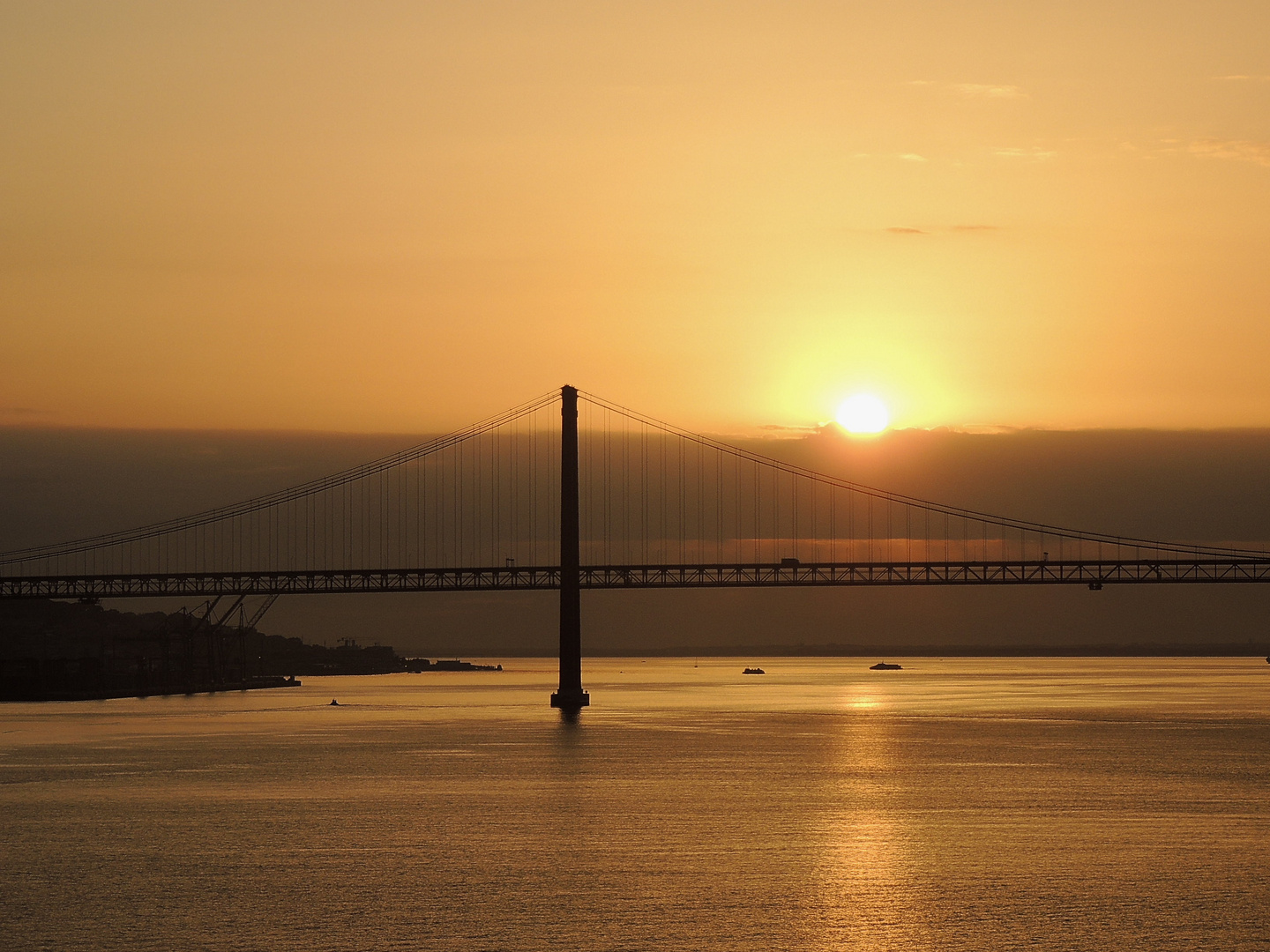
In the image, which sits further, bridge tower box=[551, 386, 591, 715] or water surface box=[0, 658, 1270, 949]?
bridge tower box=[551, 386, 591, 715]

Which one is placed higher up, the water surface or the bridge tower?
the bridge tower

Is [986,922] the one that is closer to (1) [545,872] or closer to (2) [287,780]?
(1) [545,872]

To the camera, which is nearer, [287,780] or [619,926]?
[619,926]

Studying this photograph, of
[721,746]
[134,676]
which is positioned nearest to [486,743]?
[721,746]

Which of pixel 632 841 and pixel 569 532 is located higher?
pixel 569 532

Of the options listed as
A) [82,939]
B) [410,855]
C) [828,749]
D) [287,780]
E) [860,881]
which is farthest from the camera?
[828,749]

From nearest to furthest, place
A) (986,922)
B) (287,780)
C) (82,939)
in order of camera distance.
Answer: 1. (82,939)
2. (986,922)
3. (287,780)

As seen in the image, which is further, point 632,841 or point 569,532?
point 569,532

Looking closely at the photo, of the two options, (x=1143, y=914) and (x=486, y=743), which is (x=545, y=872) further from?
(x=486, y=743)

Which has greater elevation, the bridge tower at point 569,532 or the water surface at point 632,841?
the bridge tower at point 569,532

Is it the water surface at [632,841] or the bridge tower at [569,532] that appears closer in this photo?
the water surface at [632,841]
